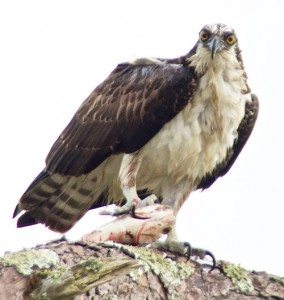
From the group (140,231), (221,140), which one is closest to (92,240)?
(140,231)

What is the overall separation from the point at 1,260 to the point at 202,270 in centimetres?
192

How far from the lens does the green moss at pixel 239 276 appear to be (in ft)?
22.3

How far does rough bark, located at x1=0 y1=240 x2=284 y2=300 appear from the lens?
520 centimetres

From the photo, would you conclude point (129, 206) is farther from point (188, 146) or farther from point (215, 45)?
point (215, 45)

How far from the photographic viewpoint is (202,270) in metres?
6.98

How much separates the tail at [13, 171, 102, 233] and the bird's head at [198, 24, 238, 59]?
188 cm

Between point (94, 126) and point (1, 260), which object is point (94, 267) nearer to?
point (1, 260)

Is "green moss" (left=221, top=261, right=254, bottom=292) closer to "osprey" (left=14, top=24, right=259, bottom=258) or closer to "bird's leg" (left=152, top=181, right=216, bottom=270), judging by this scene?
"bird's leg" (left=152, top=181, right=216, bottom=270)

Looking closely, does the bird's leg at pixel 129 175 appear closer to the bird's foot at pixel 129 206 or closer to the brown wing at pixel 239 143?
the bird's foot at pixel 129 206

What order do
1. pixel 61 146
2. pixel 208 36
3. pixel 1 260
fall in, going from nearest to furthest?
pixel 1 260, pixel 208 36, pixel 61 146

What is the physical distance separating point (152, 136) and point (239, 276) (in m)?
2.52

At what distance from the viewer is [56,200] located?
983 centimetres

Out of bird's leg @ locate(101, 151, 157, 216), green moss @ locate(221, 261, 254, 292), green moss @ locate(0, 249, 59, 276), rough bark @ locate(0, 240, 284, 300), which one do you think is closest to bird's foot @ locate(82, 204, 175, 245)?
rough bark @ locate(0, 240, 284, 300)

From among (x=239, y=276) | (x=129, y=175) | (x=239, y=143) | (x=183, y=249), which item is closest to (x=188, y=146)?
(x=129, y=175)
